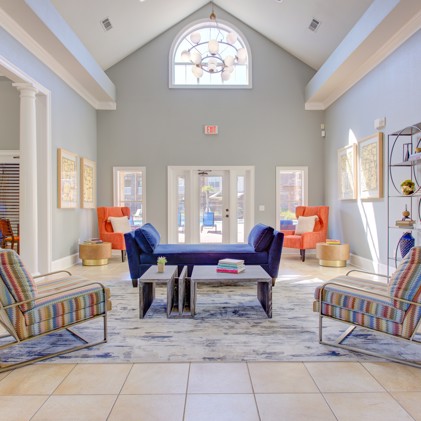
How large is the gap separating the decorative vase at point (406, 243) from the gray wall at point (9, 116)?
6.77 meters

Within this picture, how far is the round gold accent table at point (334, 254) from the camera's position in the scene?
6.04 meters

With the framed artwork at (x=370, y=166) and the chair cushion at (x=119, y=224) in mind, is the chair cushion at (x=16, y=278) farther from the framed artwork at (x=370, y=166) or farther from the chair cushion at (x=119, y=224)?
the framed artwork at (x=370, y=166)

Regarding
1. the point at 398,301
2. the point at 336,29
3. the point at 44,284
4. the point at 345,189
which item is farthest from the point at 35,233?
the point at 336,29

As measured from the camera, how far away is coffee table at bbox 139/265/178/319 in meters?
3.34

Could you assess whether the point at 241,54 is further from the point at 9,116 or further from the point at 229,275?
the point at 9,116

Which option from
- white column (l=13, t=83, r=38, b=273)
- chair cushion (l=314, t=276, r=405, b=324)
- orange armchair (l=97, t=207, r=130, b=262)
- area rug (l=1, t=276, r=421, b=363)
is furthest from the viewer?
orange armchair (l=97, t=207, r=130, b=262)

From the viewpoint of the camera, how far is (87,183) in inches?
279

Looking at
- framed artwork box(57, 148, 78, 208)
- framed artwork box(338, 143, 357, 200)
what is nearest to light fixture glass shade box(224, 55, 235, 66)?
framed artwork box(338, 143, 357, 200)

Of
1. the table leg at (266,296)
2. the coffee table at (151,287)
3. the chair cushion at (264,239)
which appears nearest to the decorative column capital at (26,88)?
the coffee table at (151,287)

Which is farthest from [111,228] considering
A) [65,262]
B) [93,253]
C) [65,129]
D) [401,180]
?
[401,180]

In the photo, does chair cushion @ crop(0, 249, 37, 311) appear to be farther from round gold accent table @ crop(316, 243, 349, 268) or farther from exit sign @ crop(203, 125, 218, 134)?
exit sign @ crop(203, 125, 218, 134)

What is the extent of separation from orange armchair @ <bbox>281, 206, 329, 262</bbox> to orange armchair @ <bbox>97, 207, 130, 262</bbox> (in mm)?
3242

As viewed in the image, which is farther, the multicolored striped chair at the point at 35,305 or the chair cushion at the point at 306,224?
the chair cushion at the point at 306,224

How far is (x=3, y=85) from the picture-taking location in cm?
650
